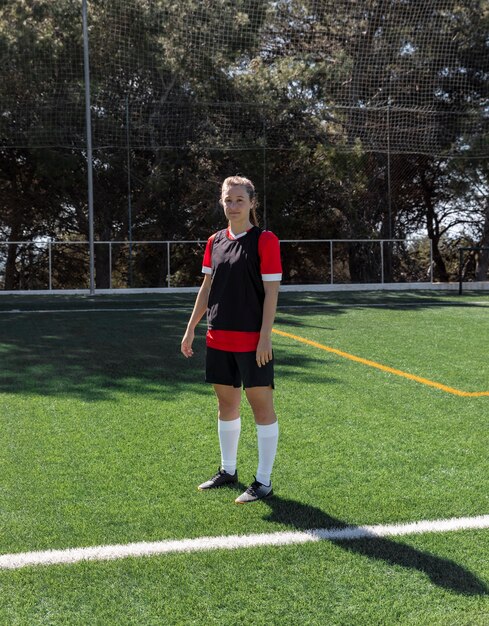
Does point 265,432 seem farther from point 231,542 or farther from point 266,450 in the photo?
point 231,542

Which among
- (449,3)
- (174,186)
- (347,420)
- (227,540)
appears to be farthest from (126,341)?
(449,3)

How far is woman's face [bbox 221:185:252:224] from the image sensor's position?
382 centimetres

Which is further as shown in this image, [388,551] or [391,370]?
[391,370]

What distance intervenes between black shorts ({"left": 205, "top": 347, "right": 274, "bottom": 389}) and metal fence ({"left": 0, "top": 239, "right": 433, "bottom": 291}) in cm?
1900

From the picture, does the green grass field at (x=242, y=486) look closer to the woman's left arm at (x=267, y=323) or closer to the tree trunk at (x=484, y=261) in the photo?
the woman's left arm at (x=267, y=323)

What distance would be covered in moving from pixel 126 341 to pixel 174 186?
16358 mm

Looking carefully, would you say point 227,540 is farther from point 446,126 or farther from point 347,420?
point 446,126

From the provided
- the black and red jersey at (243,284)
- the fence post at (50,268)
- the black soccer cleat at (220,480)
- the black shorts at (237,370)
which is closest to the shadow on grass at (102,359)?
the black soccer cleat at (220,480)

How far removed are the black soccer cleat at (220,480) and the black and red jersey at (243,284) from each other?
0.72 meters

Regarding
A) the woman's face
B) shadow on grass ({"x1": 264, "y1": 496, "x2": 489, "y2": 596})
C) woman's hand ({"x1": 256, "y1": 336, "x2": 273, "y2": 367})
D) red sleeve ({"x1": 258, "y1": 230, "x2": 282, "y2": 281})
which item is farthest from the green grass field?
the woman's face

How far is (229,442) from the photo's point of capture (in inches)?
162

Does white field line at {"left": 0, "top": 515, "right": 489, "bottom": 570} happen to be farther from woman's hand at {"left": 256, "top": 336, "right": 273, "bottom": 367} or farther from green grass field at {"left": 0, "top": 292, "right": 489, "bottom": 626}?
woman's hand at {"left": 256, "top": 336, "right": 273, "bottom": 367}

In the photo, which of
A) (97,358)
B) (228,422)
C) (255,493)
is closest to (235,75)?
(97,358)

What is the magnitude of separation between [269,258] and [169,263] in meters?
19.9
